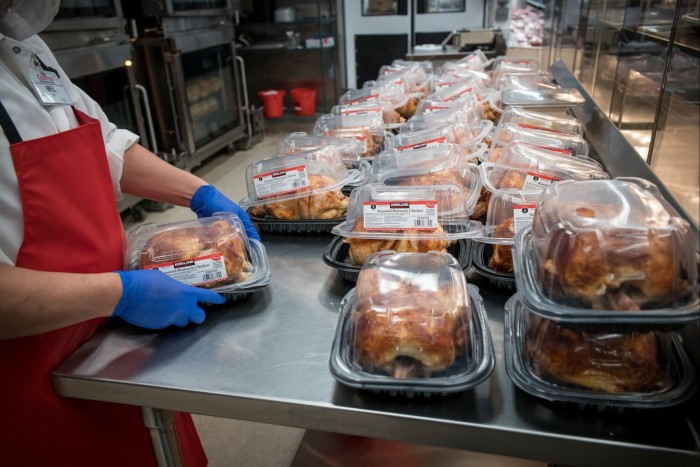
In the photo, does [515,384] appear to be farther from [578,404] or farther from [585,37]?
[585,37]

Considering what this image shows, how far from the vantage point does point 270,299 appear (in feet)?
3.85

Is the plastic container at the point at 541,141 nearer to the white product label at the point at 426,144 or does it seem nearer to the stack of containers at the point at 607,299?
the white product label at the point at 426,144

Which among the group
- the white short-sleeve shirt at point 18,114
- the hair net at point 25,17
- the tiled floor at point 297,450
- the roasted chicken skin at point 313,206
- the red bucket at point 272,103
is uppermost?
the hair net at point 25,17

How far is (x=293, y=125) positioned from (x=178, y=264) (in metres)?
5.72

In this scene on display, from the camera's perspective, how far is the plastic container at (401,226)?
114 cm

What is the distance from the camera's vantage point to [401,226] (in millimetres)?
1145

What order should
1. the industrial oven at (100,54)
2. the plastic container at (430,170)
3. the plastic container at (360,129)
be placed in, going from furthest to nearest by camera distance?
the industrial oven at (100,54), the plastic container at (360,129), the plastic container at (430,170)

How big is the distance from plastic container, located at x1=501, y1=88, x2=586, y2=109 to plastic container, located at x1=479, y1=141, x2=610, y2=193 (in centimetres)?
63

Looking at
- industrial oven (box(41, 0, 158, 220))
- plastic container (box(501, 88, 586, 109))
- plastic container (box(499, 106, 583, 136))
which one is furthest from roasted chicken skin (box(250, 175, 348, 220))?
industrial oven (box(41, 0, 158, 220))

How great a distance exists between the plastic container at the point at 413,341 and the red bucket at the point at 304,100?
5631 millimetres

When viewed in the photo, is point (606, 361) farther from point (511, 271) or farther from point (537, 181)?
point (537, 181)

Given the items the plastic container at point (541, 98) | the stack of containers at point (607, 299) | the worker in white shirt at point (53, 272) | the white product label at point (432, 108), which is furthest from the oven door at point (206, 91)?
the stack of containers at point (607, 299)

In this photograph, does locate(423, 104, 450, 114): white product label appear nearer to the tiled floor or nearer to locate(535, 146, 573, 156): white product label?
locate(535, 146, 573, 156): white product label

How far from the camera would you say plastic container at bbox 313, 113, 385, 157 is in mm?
1935
